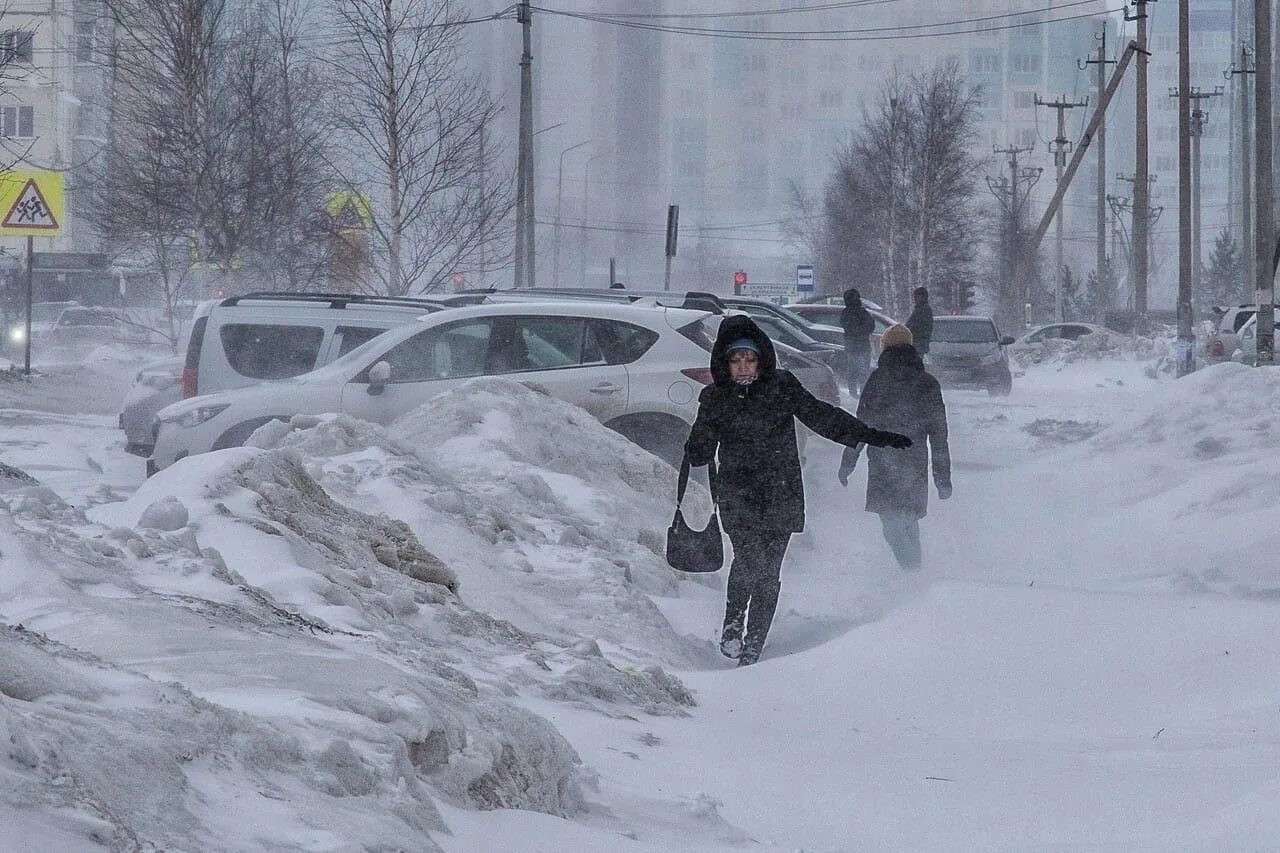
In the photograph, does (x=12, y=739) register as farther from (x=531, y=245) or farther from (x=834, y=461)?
(x=531, y=245)

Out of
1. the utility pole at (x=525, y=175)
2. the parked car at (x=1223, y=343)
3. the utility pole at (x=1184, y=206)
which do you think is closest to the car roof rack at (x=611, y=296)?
the utility pole at (x=525, y=175)

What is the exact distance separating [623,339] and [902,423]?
2.54m

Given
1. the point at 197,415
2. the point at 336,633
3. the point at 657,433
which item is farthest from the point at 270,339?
the point at 336,633

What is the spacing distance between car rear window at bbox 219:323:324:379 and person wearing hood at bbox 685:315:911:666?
6057 mm

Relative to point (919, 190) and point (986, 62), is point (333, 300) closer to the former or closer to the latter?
point (919, 190)

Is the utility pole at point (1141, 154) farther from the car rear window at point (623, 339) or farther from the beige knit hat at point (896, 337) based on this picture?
the beige knit hat at point (896, 337)

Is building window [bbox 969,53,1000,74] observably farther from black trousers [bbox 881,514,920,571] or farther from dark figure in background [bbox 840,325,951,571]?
black trousers [bbox 881,514,920,571]

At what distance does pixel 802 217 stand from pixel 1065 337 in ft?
101

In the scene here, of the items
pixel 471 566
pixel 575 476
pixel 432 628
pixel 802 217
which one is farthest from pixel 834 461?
pixel 802 217

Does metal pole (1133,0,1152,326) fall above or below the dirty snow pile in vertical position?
above

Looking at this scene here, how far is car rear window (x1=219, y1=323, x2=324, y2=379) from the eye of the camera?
13.1 meters

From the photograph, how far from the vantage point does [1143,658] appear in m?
7.47

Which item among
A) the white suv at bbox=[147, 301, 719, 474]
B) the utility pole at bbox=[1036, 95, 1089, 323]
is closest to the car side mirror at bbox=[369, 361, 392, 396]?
the white suv at bbox=[147, 301, 719, 474]

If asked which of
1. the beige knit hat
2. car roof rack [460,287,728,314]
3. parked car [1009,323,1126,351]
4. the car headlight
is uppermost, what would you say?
parked car [1009,323,1126,351]
